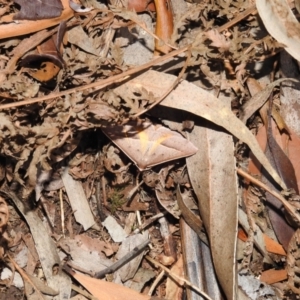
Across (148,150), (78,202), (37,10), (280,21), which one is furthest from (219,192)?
(37,10)

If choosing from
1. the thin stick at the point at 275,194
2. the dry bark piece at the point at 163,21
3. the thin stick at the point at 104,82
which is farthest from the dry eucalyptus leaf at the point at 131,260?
the dry bark piece at the point at 163,21

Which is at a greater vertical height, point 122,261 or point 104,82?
point 104,82

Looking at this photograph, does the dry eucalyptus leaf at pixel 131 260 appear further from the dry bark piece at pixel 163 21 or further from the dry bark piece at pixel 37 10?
the dry bark piece at pixel 37 10

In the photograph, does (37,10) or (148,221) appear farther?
(148,221)

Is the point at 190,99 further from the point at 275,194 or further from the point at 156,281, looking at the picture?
the point at 156,281

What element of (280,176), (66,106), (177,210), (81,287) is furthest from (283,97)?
(81,287)

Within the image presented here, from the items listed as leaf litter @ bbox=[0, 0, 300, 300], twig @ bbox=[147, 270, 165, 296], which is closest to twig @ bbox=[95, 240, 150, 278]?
leaf litter @ bbox=[0, 0, 300, 300]

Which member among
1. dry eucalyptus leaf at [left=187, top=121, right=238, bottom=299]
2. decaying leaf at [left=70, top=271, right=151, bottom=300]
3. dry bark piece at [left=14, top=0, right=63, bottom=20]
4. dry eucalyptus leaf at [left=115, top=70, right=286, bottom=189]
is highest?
dry bark piece at [left=14, top=0, right=63, bottom=20]

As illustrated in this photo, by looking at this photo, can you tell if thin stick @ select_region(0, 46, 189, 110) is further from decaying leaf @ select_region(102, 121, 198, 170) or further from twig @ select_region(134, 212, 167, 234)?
twig @ select_region(134, 212, 167, 234)
